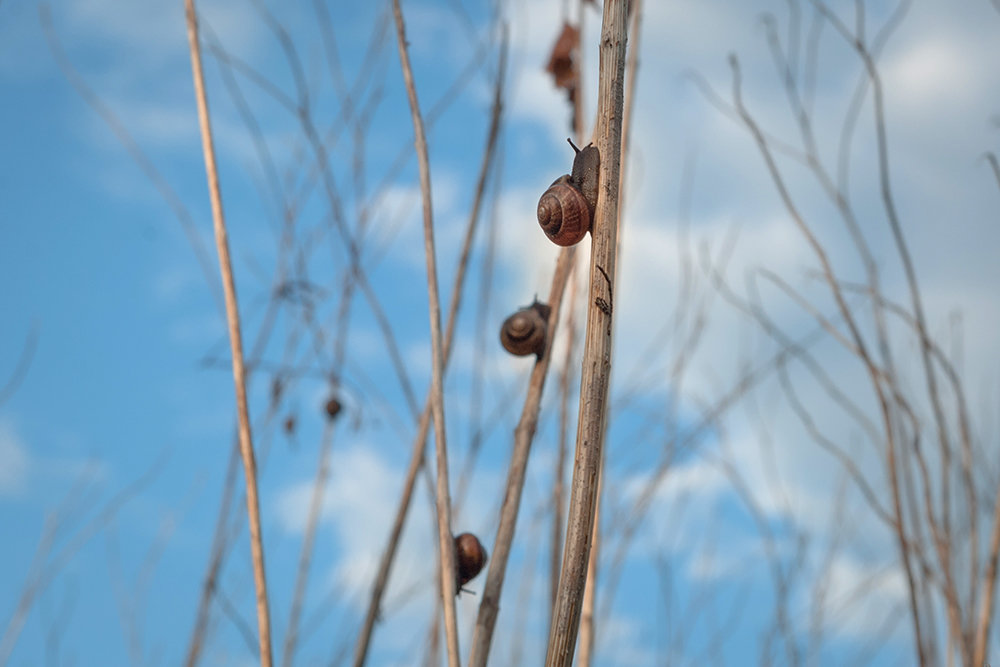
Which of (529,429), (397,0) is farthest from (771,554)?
(397,0)

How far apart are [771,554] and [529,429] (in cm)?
133

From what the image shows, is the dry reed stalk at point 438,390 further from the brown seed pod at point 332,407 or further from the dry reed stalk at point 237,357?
the brown seed pod at point 332,407

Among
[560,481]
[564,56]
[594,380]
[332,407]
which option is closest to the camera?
[594,380]

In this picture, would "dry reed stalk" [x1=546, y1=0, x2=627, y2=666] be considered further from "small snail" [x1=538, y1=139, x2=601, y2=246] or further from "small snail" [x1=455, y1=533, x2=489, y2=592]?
"small snail" [x1=455, y1=533, x2=489, y2=592]

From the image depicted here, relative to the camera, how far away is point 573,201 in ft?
1.87

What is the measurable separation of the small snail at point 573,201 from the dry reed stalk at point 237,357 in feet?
1.24

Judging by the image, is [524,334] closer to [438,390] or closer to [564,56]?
[438,390]

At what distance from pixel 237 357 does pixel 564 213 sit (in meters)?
0.42

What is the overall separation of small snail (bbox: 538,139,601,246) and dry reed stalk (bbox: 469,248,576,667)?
18 cm

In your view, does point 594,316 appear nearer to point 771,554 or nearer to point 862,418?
point 862,418

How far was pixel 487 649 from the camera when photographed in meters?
0.75

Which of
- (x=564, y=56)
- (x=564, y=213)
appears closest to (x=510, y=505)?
(x=564, y=213)

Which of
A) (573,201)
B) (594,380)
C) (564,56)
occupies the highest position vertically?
(564,56)

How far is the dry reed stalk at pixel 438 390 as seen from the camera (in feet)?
2.47
